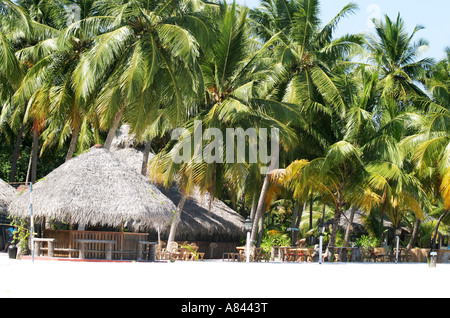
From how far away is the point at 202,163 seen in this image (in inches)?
790

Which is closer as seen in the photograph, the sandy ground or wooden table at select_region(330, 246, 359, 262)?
the sandy ground

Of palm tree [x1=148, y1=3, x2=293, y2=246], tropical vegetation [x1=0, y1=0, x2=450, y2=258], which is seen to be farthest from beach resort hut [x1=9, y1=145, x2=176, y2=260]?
palm tree [x1=148, y1=3, x2=293, y2=246]

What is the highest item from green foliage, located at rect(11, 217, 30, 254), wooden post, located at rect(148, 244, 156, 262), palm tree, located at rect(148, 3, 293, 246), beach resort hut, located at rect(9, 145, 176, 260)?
palm tree, located at rect(148, 3, 293, 246)

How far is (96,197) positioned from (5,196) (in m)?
5.54

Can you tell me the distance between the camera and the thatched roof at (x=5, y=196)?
20.6 metres

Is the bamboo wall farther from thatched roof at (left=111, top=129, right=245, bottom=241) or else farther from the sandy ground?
thatched roof at (left=111, top=129, right=245, bottom=241)

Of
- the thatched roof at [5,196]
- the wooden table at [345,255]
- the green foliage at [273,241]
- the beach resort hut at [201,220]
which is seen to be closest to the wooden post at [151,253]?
the beach resort hut at [201,220]

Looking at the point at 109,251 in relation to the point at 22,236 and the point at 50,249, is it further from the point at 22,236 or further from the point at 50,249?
the point at 22,236

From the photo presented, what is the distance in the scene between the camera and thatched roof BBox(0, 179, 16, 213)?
2056 cm

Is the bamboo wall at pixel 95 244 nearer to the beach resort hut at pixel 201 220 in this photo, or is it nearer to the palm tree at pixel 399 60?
the beach resort hut at pixel 201 220

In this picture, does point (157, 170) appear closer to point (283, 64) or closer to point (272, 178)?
point (272, 178)

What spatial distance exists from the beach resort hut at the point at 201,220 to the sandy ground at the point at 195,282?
22.4 ft

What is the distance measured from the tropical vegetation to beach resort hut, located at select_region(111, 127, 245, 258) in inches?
52.5

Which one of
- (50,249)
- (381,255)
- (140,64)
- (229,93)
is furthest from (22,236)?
(381,255)
